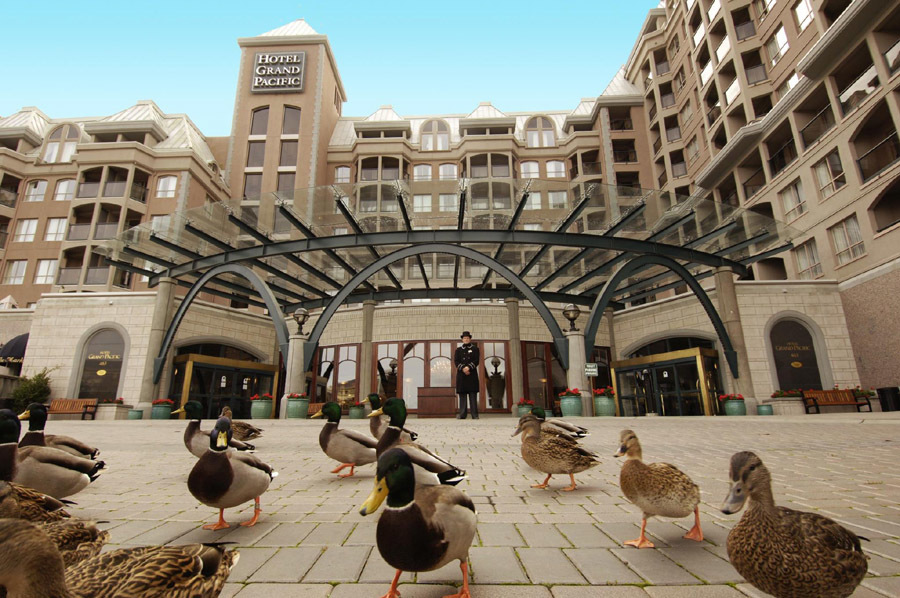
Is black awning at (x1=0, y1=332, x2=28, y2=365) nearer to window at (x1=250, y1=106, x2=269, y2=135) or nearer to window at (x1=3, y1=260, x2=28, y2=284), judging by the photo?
window at (x1=3, y1=260, x2=28, y2=284)

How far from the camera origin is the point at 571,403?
1577 cm

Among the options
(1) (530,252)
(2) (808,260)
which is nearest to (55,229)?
(1) (530,252)

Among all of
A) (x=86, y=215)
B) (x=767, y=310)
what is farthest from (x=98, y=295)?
(x=767, y=310)

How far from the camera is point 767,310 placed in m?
20.2

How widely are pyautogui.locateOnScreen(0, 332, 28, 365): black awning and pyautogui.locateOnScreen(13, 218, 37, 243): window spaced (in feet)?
52.4

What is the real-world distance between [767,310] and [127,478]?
23.7 metres

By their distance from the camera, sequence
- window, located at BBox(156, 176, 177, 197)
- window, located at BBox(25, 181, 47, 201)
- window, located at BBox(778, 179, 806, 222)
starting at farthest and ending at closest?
window, located at BBox(25, 181, 47, 201), window, located at BBox(156, 176, 177, 197), window, located at BBox(778, 179, 806, 222)

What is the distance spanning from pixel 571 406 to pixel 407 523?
1482 cm

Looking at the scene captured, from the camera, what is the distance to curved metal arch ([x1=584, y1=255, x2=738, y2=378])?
1742 centimetres

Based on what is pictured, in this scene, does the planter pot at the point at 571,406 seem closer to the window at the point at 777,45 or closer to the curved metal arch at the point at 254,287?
the curved metal arch at the point at 254,287

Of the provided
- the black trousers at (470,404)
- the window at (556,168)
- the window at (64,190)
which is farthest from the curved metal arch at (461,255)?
the window at (64,190)

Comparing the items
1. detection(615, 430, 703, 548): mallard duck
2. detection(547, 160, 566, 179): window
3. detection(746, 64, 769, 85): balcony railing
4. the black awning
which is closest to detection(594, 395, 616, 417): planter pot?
detection(615, 430, 703, 548): mallard duck

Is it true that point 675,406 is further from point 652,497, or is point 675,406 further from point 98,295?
point 98,295

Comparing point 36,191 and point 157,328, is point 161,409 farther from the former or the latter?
point 36,191
